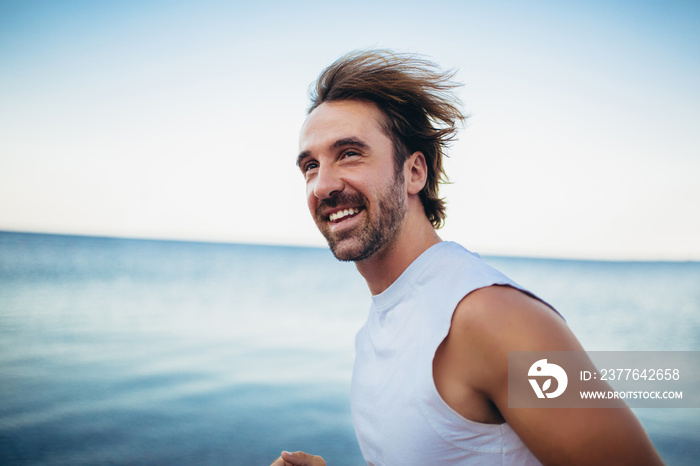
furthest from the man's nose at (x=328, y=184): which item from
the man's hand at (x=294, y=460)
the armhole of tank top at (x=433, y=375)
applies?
the man's hand at (x=294, y=460)

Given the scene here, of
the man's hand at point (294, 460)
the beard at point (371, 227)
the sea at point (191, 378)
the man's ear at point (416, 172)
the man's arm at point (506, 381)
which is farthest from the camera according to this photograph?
the sea at point (191, 378)

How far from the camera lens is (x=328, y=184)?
176 centimetres

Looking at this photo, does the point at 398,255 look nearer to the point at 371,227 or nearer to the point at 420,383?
the point at 371,227

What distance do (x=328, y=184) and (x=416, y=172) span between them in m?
0.51

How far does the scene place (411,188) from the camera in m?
1.92

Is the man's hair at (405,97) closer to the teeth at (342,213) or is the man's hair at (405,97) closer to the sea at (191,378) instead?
the teeth at (342,213)

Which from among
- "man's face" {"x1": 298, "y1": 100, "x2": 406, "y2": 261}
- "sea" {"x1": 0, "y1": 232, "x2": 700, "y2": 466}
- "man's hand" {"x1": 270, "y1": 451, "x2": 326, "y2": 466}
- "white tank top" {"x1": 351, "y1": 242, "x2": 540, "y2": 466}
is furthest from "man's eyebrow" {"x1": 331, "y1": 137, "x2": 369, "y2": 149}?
"sea" {"x1": 0, "y1": 232, "x2": 700, "y2": 466}

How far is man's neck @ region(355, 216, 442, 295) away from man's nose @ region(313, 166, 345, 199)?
0.33m

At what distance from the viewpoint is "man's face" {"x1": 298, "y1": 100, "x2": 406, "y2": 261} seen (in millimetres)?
Result: 1722

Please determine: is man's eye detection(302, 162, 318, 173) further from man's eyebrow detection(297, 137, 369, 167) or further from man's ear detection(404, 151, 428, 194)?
man's ear detection(404, 151, 428, 194)

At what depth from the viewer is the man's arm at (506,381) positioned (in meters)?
0.98

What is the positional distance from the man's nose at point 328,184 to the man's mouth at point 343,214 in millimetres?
86

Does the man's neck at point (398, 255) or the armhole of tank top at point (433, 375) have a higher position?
the man's neck at point (398, 255)

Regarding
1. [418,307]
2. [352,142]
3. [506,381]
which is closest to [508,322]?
[506,381]
